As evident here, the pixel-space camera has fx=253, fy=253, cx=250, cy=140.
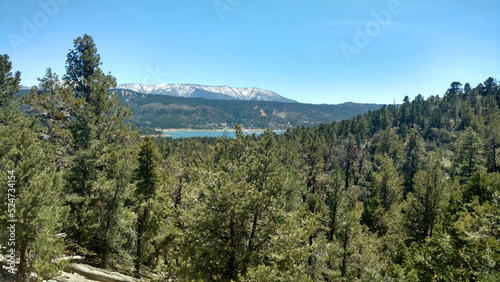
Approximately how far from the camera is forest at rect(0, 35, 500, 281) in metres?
9.47

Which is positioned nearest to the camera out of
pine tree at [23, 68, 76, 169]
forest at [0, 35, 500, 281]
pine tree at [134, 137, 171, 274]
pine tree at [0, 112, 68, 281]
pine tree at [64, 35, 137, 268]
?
forest at [0, 35, 500, 281]

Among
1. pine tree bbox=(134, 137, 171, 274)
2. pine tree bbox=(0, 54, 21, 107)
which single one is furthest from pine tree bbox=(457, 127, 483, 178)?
pine tree bbox=(0, 54, 21, 107)

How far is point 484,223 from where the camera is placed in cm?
1188

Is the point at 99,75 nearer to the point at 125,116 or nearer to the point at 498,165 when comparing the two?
the point at 125,116

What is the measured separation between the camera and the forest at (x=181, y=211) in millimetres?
9469

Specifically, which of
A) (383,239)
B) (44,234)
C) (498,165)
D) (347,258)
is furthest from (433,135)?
(44,234)

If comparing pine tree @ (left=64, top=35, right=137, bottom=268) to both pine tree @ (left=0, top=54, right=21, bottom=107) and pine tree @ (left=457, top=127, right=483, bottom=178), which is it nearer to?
pine tree @ (left=0, top=54, right=21, bottom=107)

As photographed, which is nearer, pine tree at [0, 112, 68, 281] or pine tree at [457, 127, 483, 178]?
pine tree at [0, 112, 68, 281]

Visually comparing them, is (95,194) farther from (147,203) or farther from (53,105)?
(53,105)

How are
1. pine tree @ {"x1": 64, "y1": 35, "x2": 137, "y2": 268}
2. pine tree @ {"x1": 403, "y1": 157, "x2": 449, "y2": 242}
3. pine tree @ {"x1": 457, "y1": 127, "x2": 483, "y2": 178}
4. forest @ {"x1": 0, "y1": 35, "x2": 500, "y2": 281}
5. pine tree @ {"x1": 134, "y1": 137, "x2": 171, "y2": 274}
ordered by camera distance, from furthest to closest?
1. pine tree @ {"x1": 457, "y1": 127, "x2": 483, "y2": 178}
2. pine tree @ {"x1": 403, "y1": 157, "x2": 449, "y2": 242}
3. pine tree @ {"x1": 134, "y1": 137, "x2": 171, "y2": 274}
4. pine tree @ {"x1": 64, "y1": 35, "x2": 137, "y2": 268}
5. forest @ {"x1": 0, "y1": 35, "x2": 500, "y2": 281}

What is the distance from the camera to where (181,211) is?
1032 centimetres

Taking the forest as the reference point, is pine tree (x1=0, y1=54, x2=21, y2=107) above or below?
above

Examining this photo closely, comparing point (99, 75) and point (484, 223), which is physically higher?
point (99, 75)

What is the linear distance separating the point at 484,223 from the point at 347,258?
36.7 feet
